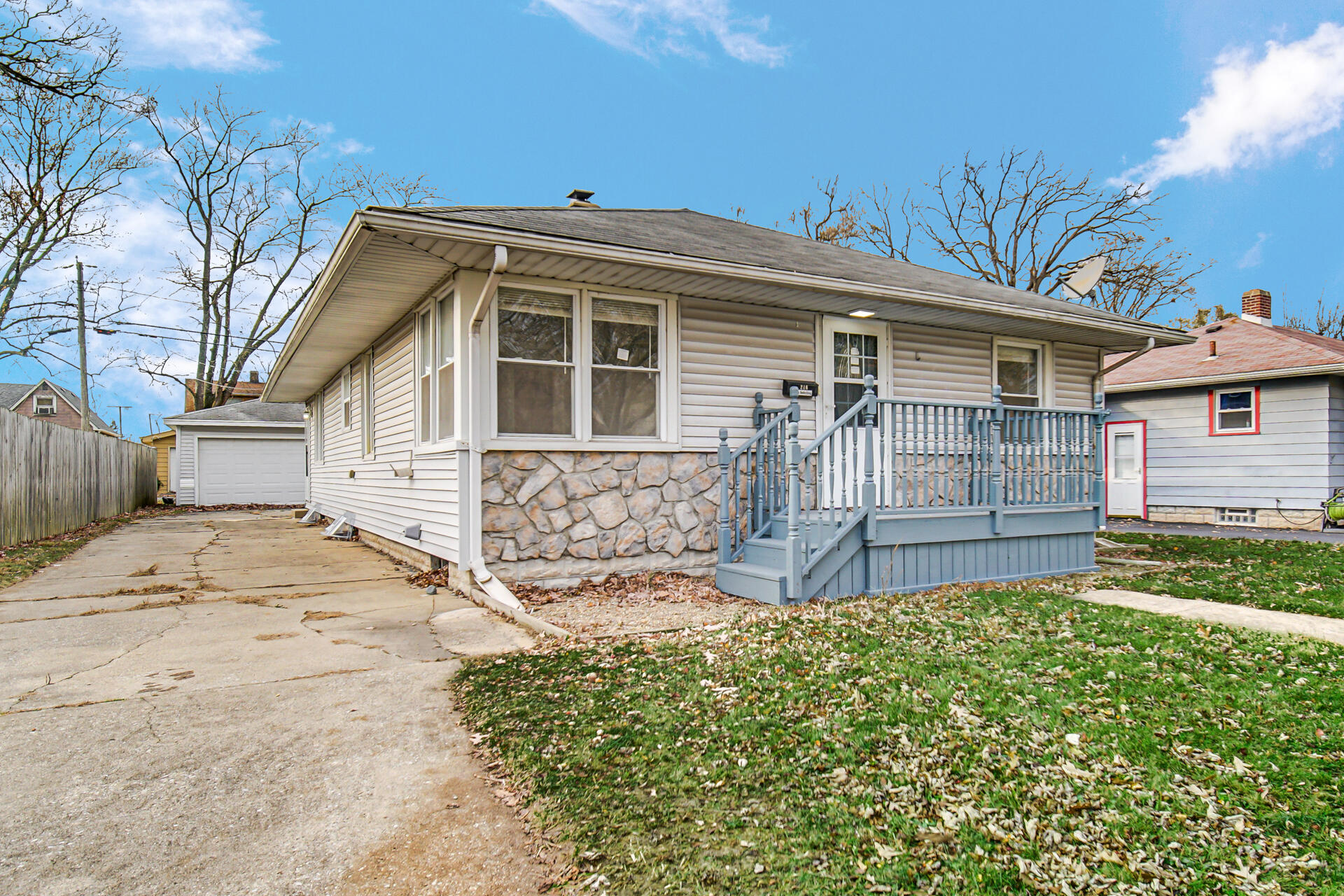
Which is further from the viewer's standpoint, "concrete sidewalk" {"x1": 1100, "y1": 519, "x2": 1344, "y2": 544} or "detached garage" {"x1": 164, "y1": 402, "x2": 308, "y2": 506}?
"detached garage" {"x1": 164, "y1": 402, "x2": 308, "y2": 506}

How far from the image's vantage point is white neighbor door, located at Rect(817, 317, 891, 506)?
7559 millimetres

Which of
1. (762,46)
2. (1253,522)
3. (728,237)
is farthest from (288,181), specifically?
(1253,522)

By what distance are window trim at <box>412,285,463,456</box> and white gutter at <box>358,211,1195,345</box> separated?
0.92 m

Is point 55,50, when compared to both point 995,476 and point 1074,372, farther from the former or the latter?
point 1074,372

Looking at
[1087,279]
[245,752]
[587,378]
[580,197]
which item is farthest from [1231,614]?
[580,197]

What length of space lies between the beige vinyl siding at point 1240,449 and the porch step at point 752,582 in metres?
9.65

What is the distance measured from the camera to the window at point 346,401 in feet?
38.4

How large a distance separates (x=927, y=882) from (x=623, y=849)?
0.87 meters

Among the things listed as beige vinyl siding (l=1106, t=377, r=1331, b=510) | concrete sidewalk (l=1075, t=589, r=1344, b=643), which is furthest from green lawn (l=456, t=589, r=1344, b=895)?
beige vinyl siding (l=1106, t=377, r=1331, b=510)

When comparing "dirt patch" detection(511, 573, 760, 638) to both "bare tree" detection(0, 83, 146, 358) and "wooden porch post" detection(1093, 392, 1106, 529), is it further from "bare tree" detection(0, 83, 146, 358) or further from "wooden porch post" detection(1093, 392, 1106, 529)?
"bare tree" detection(0, 83, 146, 358)

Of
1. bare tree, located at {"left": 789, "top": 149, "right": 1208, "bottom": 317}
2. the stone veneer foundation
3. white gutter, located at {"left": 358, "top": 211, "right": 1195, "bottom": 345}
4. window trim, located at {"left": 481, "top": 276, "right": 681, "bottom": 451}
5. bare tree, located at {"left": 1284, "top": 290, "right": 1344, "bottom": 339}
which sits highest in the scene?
bare tree, located at {"left": 789, "top": 149, "right": 1208, "bottom": 317}

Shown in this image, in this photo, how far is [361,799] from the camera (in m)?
2.62

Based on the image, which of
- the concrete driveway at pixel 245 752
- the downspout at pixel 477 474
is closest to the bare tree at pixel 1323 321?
the downspout at pixel 477 474

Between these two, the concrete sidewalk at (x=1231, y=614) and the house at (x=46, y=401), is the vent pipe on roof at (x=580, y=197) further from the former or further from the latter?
the house at (x=46, y=401)
